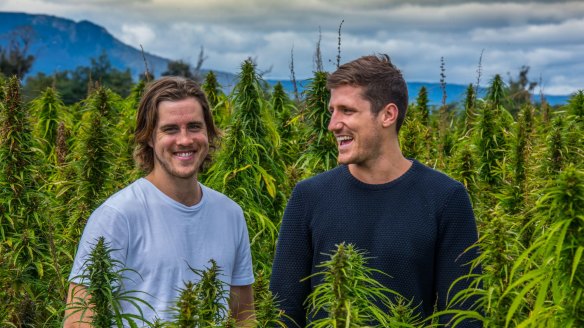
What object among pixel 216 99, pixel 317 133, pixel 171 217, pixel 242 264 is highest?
pixel 216 99

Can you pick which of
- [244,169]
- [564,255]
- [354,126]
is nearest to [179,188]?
[354,126]

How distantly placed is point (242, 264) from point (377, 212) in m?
0.79

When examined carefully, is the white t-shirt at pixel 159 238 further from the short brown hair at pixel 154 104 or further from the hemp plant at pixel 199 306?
the hemp plant at pixel 199 306

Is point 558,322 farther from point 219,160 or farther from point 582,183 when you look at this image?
point 219,160

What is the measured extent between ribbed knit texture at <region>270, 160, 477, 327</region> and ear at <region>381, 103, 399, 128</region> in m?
0.26

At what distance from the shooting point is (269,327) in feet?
7.55

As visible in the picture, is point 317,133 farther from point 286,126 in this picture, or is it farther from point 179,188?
point 179,188

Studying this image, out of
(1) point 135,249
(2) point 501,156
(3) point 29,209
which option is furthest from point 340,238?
(2) point 501,156

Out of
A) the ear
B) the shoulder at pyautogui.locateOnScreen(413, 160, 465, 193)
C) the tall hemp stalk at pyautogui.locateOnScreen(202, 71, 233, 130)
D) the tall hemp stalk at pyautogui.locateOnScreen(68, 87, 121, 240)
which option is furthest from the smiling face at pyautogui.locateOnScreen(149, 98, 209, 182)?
the tall hemp stalk at pyautogui.locateOnScreen(202, 71, 233, 130)

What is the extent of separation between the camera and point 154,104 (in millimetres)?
3857

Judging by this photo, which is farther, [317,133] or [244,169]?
[317,133]

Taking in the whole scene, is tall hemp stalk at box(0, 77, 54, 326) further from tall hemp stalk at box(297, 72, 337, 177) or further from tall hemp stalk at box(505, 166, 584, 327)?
tall hemp stalk at box(505, 166, 584, 327)

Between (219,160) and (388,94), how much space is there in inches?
117

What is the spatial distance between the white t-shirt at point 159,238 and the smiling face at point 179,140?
14 centimetres
